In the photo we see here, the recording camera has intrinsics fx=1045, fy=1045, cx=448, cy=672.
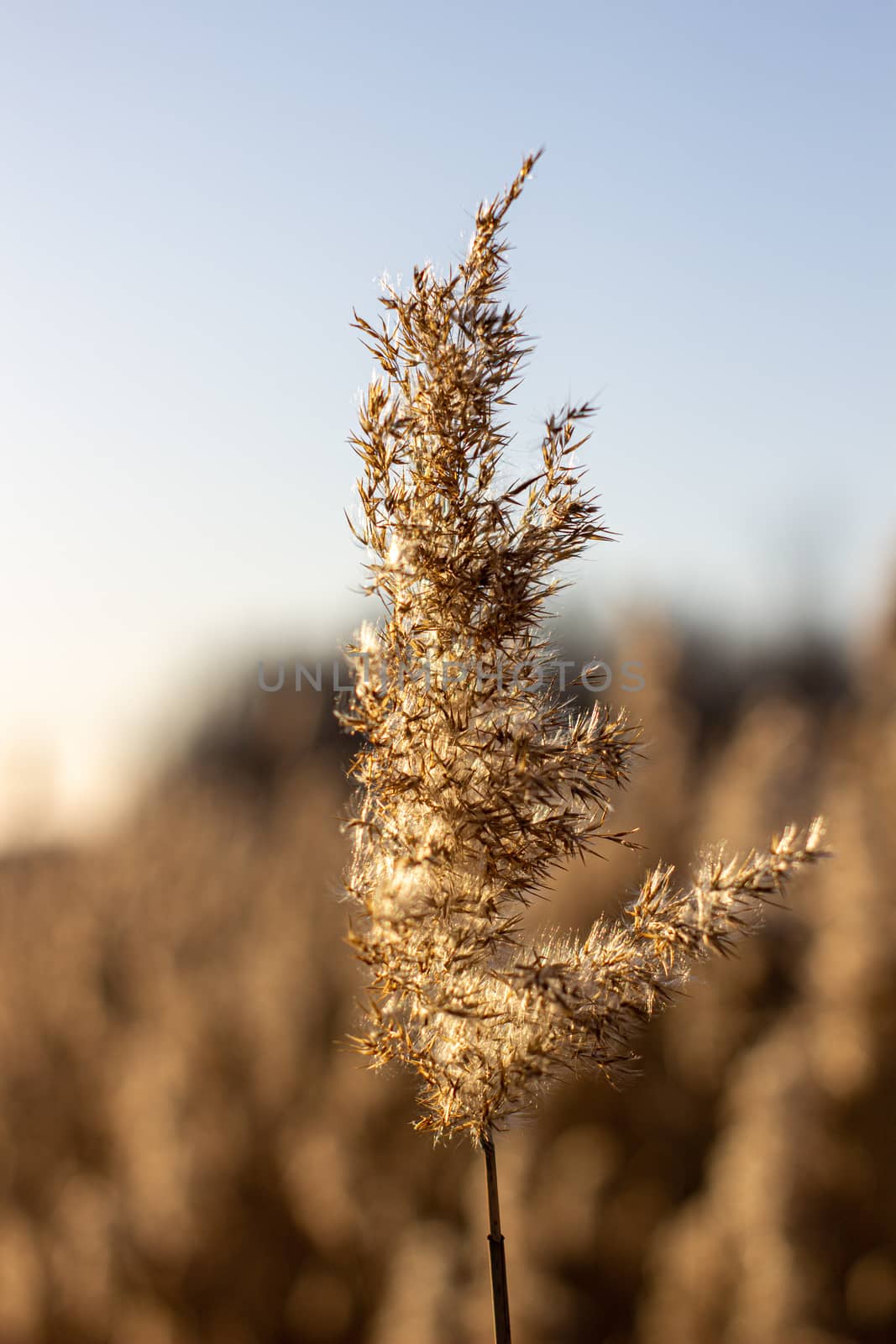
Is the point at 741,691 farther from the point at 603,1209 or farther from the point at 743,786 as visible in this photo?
the point at 603,1209

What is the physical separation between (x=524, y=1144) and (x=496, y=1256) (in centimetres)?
441

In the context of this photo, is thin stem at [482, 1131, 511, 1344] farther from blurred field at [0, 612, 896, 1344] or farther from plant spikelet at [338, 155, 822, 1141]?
blurred field at [0, 612, 896, 1344]

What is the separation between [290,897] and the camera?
9930mm

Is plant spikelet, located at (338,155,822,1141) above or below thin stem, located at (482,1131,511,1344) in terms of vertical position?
above

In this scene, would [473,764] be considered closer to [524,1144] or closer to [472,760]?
[472,760]

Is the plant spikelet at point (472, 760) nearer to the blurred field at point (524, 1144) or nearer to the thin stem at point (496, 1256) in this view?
the thin stem at point (496, 1256)

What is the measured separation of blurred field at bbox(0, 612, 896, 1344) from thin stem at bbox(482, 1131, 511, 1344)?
8.55 feet

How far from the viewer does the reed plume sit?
1463mm

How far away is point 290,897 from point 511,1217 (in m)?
5.28

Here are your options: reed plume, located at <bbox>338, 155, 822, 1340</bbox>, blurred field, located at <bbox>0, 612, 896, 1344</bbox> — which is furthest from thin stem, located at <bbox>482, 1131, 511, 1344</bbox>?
blurred field, located at <bbox>0, 612, 896, 1344</bbox>

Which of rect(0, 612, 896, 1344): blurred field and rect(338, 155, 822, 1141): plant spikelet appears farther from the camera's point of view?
rect(0, 612, 896, 1344): blurred field

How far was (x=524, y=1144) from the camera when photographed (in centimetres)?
561

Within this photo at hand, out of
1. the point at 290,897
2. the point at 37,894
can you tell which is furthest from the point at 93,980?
the point at 37,894

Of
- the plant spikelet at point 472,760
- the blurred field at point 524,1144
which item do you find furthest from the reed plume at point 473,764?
the blurred field at point 524,1144
